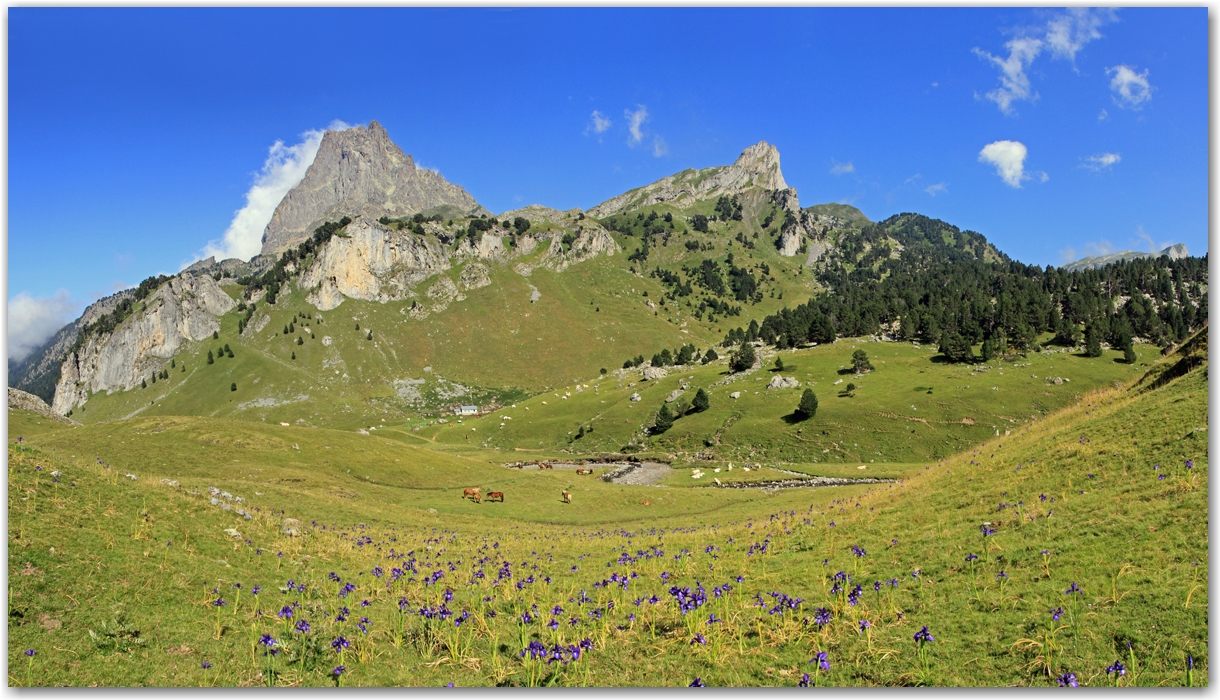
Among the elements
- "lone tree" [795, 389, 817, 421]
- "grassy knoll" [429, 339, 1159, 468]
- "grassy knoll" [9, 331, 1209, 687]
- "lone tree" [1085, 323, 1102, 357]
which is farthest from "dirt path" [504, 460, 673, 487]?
"lone tree" [1085, 323, 1102, 357]

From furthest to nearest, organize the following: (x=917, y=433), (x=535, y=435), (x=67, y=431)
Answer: (x=535, y=435)
(x=917, y=433)
(x=67, y=431)

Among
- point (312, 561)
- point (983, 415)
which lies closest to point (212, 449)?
point (312, 561)

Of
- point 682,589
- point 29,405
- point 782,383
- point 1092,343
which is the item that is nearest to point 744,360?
point 782,383

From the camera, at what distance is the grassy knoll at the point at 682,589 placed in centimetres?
975

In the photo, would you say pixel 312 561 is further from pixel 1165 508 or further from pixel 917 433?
pixel 917 433

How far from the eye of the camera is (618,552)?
23281mm

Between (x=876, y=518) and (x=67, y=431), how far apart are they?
72.0 metres

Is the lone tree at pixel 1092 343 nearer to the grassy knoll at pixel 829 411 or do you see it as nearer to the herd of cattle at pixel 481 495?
the grassy knoll at pixel 829 411

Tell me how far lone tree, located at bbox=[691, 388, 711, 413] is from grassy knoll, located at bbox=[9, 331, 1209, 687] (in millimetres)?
84472

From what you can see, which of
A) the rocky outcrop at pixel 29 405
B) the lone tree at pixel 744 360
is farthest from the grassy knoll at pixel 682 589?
the lone tree at pixel 744 360

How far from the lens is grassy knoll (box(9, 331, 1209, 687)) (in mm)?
9750

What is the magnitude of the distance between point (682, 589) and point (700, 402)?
101 metres

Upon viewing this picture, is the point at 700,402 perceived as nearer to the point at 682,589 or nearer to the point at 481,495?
the point at 481,495

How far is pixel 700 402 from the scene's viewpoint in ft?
367
